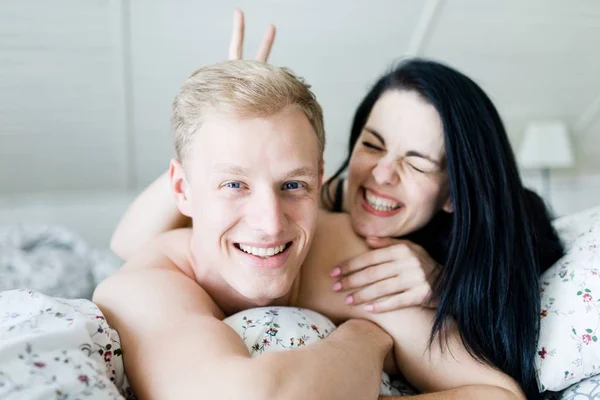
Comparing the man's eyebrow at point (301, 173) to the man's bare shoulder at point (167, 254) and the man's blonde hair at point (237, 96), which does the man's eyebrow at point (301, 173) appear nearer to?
the man's blonde hair at point (237, 96)

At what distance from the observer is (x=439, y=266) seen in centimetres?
154

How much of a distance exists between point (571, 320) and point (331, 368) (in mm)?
636

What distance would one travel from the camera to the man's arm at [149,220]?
1723 mm

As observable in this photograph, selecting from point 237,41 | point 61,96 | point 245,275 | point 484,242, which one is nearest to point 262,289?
point 245,275

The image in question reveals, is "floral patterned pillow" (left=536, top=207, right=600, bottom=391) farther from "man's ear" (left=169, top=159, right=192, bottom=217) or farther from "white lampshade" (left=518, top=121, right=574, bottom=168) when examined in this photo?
"white lampshade" (left=518, top=121, right=574, bottom=168)

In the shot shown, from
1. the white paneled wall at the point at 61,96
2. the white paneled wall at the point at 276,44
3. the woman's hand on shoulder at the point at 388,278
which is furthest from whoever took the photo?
the white paneled wall at the point at 276,44

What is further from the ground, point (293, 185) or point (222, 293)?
point (293, 185)

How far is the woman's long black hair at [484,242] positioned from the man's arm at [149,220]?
2.30 ft

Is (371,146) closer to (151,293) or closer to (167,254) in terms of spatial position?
(167,254)

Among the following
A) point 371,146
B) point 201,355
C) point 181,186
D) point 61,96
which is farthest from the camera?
point 61,96

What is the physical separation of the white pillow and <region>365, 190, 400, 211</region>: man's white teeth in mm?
446

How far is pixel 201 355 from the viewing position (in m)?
0.99

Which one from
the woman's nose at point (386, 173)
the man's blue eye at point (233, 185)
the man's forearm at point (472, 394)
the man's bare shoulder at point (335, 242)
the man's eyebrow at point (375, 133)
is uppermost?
the man's blue eye at point (233, 185)

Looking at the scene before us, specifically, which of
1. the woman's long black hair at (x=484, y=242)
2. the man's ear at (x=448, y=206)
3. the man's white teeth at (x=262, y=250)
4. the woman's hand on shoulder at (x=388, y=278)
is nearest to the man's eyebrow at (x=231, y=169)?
the man's white teeth at (x=262, y=250)
